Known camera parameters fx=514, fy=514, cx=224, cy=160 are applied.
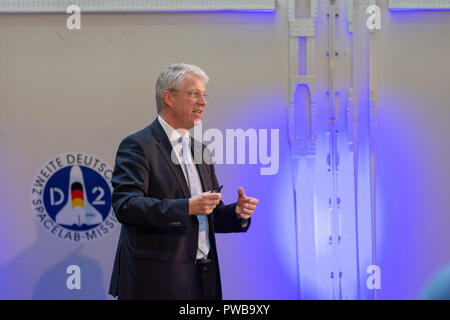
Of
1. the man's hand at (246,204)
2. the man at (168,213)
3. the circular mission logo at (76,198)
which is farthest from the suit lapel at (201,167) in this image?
the circular mission logo at (76,198)

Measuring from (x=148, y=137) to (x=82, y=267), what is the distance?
5.66 feet

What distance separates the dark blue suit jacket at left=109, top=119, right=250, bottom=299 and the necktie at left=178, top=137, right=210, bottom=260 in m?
0.05

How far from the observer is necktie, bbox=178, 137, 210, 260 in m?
2.35

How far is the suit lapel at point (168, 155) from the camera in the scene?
232cm

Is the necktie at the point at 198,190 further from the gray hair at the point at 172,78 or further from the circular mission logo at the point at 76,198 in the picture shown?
the circular mission logo at the point at 76,198

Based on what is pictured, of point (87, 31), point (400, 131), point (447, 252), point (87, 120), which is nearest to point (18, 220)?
point (87, 120)

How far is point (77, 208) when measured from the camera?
3.64m

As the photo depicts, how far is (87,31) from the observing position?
3.64 m

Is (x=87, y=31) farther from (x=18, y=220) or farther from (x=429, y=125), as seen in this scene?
(x=429, y=125)

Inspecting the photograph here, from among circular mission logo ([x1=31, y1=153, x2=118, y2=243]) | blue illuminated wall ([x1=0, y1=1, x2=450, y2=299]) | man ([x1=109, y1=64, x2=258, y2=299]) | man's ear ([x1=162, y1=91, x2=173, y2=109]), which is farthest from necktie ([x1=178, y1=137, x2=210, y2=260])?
circular mission logo ([x1=31, y1=153, x2=118, y2=243])

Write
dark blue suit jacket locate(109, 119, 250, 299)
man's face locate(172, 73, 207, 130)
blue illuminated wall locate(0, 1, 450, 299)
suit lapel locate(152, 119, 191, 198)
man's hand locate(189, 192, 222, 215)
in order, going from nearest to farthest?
man's hand locate(189, 192, 222, 215), dark blue suit jacket locate(109, 119, 250, 299), suit lapel locate(152, 119, 191, 198), man's face locate(172, 73, 207, 130), blue illuminated wall locate(0, 1, 450, 299)

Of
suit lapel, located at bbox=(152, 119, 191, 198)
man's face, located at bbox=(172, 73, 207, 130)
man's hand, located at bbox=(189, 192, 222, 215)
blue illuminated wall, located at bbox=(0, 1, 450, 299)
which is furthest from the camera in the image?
blue illuminated wall, located at bbox=(0, 1, 450, 299)

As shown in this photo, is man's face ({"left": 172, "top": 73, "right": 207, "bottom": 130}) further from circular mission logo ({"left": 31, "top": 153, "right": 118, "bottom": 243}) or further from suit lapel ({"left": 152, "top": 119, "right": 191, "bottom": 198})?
circular mission logo ({"left": 31, "top": 153, "right": 118, "bottom": 243})
